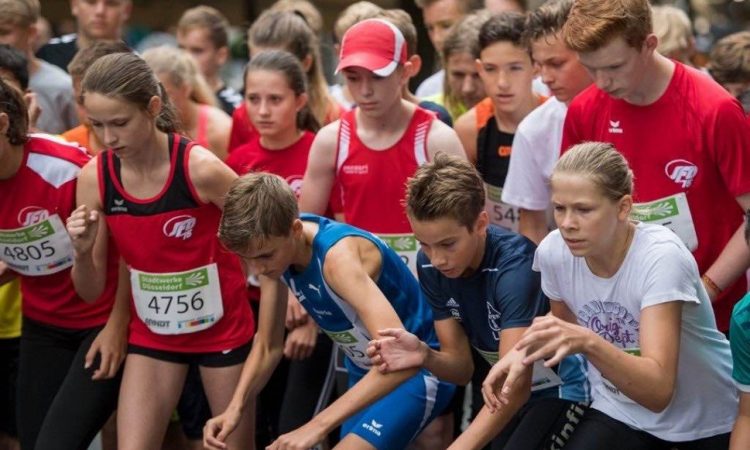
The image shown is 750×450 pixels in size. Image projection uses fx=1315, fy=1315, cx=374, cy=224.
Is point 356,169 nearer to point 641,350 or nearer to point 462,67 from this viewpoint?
point 462,67

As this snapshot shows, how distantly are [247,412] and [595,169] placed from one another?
1.78 meters

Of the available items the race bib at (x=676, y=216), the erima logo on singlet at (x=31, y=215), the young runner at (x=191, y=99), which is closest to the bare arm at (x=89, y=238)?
the erima logo on singlet at (x=31, y=215)

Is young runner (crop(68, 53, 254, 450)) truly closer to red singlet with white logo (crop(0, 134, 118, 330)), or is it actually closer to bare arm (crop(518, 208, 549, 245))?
red singlet with white logo (crop(0, 134, 118, 330))

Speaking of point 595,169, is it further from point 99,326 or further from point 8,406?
point 8,406

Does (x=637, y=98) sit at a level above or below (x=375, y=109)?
above

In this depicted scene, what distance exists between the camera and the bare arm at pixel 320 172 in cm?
552

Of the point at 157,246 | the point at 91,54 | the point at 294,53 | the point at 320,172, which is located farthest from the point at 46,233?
the point at 294,53

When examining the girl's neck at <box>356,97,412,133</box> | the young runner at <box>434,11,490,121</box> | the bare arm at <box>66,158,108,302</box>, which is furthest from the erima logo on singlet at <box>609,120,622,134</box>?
the bare arm at <box>66,158,108,302</box>

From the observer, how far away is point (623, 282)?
405cm

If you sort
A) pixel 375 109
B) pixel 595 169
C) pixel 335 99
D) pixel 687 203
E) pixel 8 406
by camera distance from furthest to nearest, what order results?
1. pixel 335 99
2. pixel 8 406
3. pixel 375 109
4. pixel 687 203
5. pixel 595 169

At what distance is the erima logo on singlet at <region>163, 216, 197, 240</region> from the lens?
500cm

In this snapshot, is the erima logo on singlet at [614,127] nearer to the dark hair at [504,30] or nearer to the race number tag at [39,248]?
the dark hair at [504,30]

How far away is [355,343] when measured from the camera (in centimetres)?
479

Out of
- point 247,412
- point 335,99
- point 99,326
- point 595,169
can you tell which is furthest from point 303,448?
point 335,99
